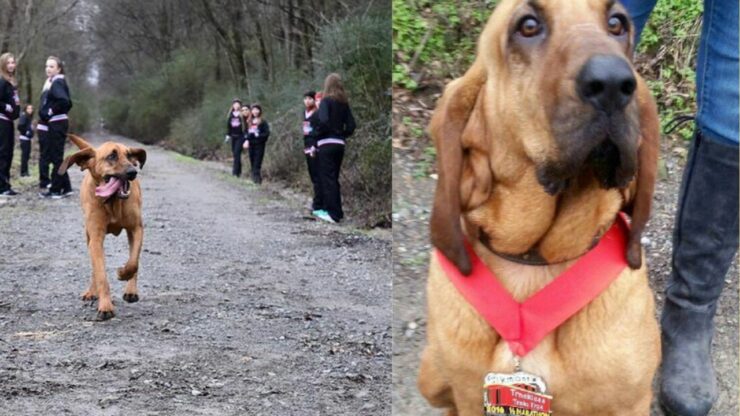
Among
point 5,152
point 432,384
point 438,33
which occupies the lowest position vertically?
point 5,152

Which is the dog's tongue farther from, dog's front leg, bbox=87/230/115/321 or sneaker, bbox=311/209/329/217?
sneaker, bbox=311/209/329/217

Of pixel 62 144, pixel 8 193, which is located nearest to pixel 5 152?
pixel 8 193

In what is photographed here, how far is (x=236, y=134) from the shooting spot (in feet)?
50.5

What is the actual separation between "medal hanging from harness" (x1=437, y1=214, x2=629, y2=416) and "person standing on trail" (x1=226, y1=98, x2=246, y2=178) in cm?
1339

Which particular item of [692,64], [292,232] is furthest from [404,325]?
[292,232]

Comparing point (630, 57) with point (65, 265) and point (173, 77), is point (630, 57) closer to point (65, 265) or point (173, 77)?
point (65, 265)

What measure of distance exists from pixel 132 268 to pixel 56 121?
3.83 metres

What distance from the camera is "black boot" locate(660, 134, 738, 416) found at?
6.21 feet

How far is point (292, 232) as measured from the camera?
7902 millimetres

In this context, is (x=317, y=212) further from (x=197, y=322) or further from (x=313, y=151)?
(x=197, y=322)

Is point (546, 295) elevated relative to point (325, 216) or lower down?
elevated

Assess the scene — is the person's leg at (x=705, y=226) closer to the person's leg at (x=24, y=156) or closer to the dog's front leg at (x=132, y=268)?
the dog's front leg at (x=132, y=268)

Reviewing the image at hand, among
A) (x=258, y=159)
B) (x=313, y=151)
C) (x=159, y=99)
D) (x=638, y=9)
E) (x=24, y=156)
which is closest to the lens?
(x=638, y=9)

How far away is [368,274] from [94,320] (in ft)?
6.58
